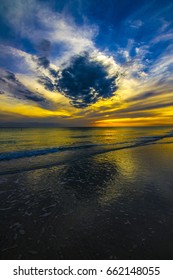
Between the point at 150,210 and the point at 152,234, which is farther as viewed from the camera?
the point at 150,210

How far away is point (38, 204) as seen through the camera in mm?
7594

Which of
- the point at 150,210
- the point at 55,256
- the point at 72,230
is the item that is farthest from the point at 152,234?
the point at 55,256

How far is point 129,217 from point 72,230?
95.3 inches

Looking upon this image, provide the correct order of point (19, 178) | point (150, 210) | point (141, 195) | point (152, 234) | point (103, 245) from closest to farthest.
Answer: point (103, 245)
point (152, 234)
point (150, 210)
point (141, 195)
point (19, 178)
